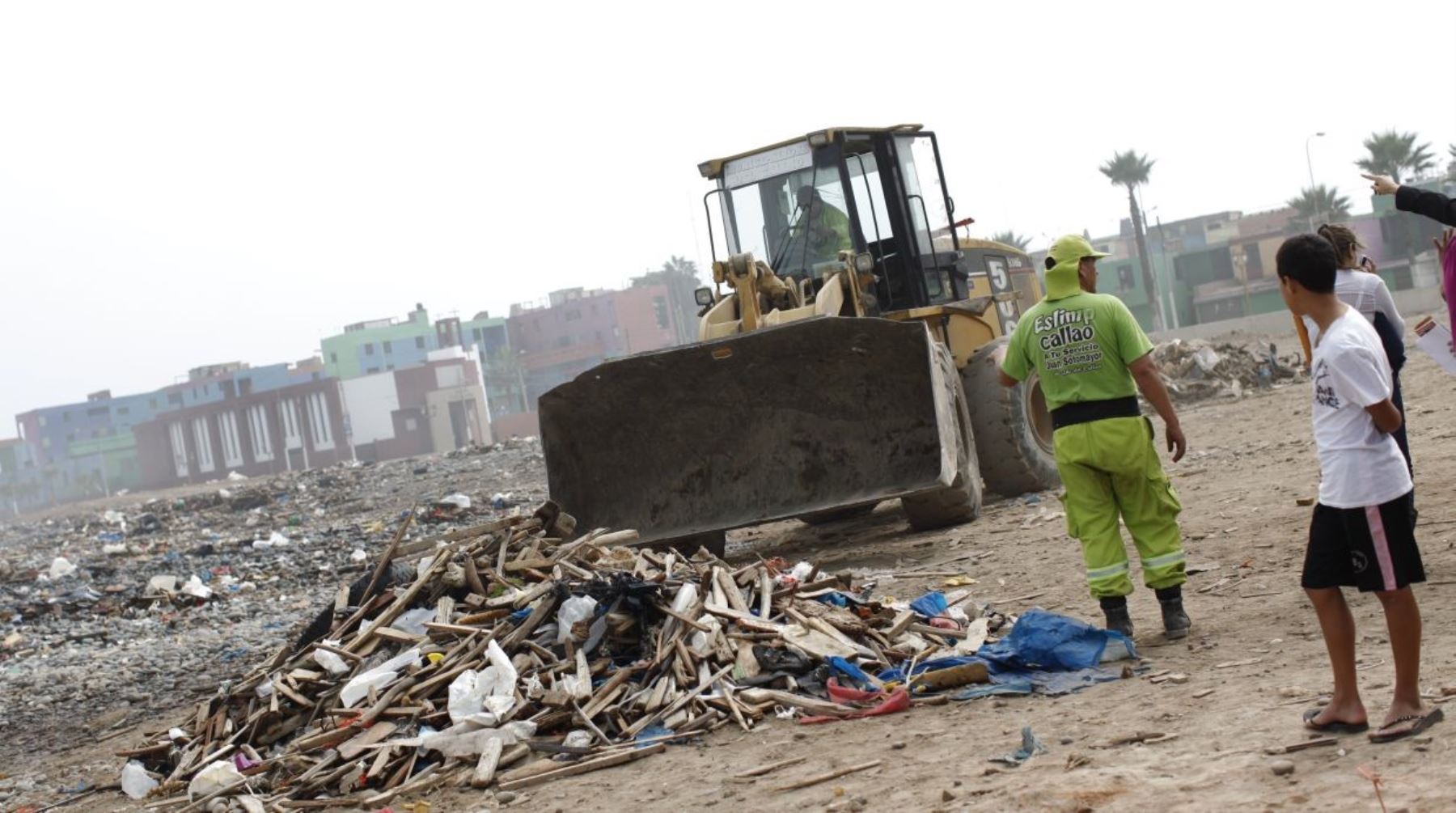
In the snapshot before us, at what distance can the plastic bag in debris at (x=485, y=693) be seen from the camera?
231 inches

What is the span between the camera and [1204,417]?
17.4 m

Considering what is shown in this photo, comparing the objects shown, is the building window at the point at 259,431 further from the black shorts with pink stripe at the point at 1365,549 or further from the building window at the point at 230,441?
the black shorts with pink stripe at the point at 1365,549

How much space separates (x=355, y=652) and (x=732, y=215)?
5423 mm

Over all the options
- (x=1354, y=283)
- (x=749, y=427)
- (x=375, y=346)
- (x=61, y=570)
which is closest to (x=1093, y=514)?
(x=1354, y=283)

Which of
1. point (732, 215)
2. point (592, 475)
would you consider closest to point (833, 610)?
point (592, 475)

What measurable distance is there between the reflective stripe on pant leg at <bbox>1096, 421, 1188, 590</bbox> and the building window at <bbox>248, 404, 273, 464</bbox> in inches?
3036

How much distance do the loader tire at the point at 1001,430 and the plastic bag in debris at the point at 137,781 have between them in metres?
6.35

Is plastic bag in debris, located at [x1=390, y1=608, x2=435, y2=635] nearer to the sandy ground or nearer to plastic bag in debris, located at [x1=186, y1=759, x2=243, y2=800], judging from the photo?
plastic bag in debris, located at [x1=186, y1=759, x2=243, y2=800]

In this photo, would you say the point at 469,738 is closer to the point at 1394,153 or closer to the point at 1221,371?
the point at 1221,371

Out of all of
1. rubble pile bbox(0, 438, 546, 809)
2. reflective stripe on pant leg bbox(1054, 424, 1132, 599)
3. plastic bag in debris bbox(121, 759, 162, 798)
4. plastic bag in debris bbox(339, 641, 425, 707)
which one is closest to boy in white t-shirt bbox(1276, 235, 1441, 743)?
reflective stripe on pant leg bbox(1054, 424, 1132, 599)

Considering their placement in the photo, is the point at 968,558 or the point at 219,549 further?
the point at 219,549

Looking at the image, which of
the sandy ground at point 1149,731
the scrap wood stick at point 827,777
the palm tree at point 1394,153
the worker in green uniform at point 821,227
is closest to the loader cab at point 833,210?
the worker in green uniform at point 821,227

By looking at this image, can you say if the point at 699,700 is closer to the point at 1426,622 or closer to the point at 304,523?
the point at 1426,622

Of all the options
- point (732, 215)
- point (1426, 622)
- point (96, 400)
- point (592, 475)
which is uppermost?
point (96, 400)
